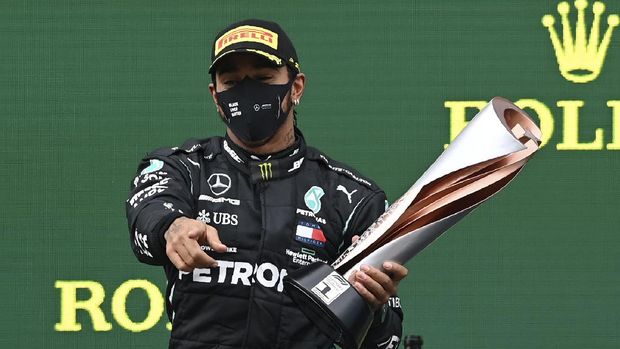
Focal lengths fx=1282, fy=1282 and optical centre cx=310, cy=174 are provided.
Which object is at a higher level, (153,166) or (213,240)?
(153,166)

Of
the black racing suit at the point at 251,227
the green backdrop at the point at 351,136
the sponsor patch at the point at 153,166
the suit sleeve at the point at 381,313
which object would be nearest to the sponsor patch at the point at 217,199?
the black racing suit at the point at 251,227

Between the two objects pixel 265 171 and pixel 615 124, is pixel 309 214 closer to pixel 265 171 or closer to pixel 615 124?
pixel 265 171

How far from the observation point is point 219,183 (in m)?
2.75

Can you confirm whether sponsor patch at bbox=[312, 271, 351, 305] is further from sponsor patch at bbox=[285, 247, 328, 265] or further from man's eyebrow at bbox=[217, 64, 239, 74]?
man's eyebrow at bbox=[217, 64, 239, 74]

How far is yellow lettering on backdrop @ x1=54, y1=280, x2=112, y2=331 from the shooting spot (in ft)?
12.6

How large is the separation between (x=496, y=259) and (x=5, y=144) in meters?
1.54

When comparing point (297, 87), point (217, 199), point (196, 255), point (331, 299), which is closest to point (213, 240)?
point (196, 255)

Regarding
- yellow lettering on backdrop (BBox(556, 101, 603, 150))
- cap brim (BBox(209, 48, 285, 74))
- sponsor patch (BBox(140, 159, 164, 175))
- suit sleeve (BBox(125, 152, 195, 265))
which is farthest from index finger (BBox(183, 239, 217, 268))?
yellow lettering on backdrop (BBox(556, 101, 603, 150))

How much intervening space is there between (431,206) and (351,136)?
53.8 inches

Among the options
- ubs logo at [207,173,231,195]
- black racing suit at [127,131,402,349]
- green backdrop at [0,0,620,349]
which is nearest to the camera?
black racing suit at [127,131,402,349]

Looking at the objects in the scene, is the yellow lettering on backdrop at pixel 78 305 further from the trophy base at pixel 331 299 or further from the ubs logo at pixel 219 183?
the trophy base at pixel 331 299

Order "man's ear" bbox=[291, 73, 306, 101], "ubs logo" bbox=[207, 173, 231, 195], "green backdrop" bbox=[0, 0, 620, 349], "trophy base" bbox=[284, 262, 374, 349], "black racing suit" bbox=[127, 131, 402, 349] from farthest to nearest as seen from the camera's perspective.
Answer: "green backdrop" bbox=[0, 0, 620, 349]
"man's ear" bbox=[291, 73, 306, 101]
"ubs logo" bbox=[207, 173, 231, 195]
"black racing suit" bbox=[127, 131, 402, 349]
"trophy base" bbox=[284, 262, 374, 349]

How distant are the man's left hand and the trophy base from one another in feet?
0.07

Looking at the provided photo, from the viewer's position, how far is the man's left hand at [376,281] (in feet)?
8.02
